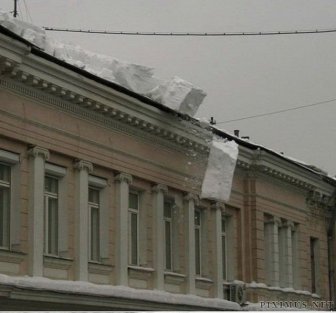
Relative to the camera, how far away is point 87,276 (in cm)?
2289

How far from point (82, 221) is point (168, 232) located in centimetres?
448

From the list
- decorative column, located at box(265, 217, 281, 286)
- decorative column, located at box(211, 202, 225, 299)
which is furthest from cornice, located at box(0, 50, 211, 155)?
decorative column, located at box(265, 217, 281, 286)

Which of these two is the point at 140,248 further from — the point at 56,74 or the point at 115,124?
the point at 56,74

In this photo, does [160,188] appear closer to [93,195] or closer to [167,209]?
[167,209]

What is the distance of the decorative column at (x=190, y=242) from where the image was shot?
2723 cm

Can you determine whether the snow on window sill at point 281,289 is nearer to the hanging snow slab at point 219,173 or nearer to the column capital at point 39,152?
the hanging snow slab at point 219,173

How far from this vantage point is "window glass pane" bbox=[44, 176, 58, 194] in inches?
874

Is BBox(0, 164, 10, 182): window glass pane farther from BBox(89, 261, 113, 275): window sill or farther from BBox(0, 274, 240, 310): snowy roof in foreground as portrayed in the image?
BBox(89, 261, 113, 275): window sill

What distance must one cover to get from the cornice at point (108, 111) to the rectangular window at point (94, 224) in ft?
5.25

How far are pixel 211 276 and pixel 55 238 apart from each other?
7.26 m

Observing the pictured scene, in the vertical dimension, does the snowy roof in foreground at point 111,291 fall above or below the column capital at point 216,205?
below

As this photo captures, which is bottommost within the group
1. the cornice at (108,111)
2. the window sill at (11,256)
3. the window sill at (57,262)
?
the window sill at (11,256)

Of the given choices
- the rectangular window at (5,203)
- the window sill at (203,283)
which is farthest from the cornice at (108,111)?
the window sill at (203,283)

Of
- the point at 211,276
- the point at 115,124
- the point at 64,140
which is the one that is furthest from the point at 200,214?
the point at 64,140
